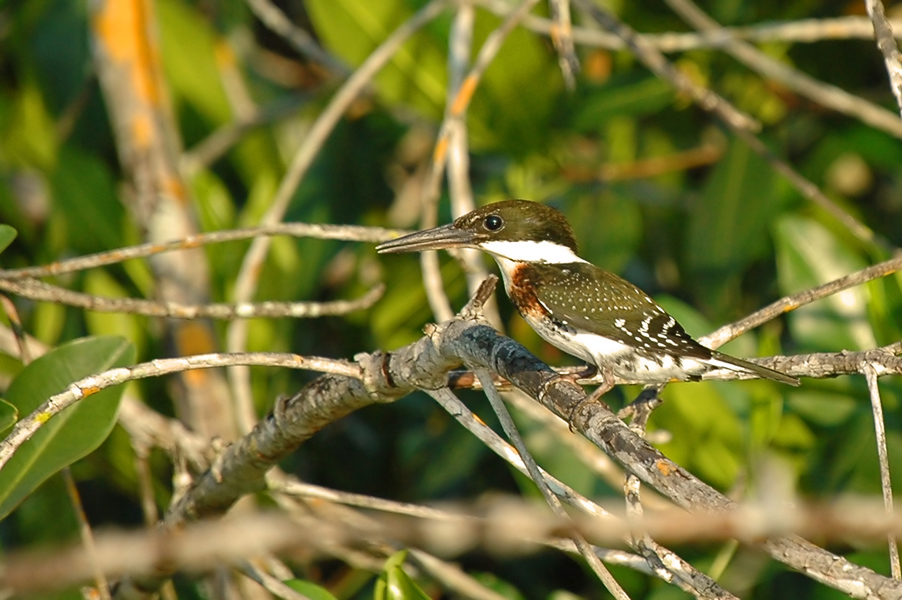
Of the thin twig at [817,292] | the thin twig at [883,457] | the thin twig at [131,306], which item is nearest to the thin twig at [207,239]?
the thin twig at [131,306]

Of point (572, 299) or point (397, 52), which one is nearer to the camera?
point (572, 299)

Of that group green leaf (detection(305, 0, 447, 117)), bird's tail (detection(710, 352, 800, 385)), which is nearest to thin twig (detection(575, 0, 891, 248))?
bird's tail (detection(710, 352, 800, 385))

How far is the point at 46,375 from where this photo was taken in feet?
8.86

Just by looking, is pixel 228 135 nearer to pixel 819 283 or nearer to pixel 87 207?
pixel 87 207

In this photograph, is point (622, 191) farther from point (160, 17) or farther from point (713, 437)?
point (160, 17)

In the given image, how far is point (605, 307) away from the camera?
331 cm

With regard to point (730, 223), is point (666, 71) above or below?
above

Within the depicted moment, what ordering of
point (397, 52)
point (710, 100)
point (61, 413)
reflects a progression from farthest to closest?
point (397, 52)
point (710, 100)
point (61, 413)

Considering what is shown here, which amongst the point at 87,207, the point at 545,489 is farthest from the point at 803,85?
the point at 87,207

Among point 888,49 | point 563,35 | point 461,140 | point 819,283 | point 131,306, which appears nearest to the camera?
point 888,49

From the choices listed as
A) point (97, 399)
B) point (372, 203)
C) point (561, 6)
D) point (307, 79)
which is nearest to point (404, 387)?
point (97, 399)

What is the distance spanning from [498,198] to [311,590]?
7.56 ft

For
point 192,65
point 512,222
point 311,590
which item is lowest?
point 311,590

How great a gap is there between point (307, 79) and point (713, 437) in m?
3.68
